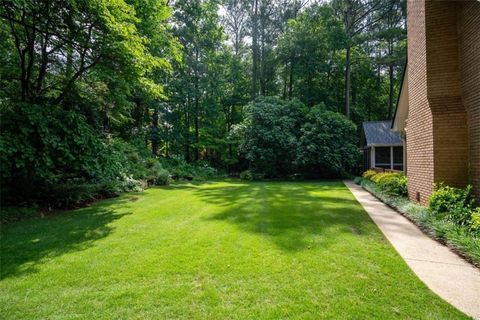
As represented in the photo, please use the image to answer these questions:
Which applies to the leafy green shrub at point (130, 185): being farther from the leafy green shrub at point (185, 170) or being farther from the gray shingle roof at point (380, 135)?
the gray shingle roof at point (380, 135)

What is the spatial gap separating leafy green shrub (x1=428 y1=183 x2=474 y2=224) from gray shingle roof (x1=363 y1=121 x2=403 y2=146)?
1196cm

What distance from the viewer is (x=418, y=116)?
7.47m

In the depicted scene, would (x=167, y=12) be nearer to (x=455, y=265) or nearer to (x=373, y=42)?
(x=455, y=265)

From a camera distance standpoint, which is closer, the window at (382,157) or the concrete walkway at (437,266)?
the concrete walkway at (437,266)

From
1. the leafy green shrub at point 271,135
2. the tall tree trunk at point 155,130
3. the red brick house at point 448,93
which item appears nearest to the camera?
the red brick house at point 448,93

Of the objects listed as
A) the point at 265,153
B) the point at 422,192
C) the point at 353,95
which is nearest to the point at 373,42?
the point at 353,95

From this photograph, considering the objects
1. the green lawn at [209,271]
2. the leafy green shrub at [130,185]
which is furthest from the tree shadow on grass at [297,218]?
the leafy green shrub at [130,185]

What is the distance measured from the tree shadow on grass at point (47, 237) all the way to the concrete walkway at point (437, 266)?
5.16m

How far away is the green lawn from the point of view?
2766 mm

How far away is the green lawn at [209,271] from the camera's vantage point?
9.07ft

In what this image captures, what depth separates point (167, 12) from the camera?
1200 centimetres

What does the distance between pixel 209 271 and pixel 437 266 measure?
3112 mm

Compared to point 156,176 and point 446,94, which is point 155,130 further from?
point 446,94

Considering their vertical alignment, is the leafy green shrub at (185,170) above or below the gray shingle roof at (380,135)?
below
